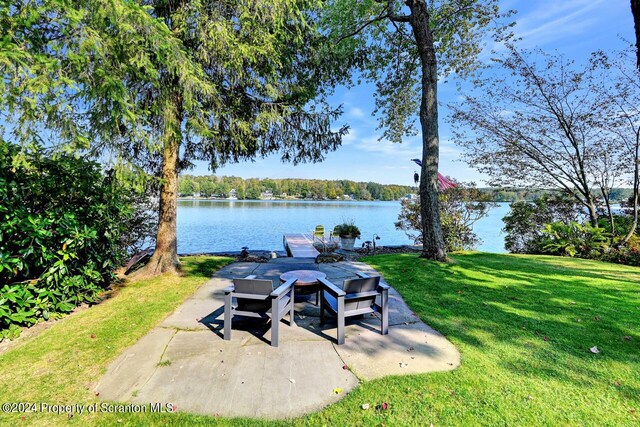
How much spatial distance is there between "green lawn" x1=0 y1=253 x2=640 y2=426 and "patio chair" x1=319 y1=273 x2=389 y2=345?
2.65ft

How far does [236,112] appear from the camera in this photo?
597 cm

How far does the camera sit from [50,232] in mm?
3576

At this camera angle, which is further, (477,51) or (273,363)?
(477,51)

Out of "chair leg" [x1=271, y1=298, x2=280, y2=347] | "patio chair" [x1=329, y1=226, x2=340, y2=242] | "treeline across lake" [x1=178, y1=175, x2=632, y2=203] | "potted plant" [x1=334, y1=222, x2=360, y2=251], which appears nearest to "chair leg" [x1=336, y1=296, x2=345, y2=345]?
"chair leg" [x1=271, y1=298, x2=280, y2=347]

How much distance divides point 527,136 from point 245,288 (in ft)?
39.1

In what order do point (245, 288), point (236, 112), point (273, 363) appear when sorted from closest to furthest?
point (273, 363), point (245, 288), point (236, 112)

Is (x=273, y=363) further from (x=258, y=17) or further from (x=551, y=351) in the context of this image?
(x=258, y=17)

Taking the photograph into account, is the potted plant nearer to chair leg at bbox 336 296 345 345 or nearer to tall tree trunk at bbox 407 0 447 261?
tall tree trunk at bbox 407 0 447 261

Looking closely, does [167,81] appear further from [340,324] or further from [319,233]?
[319,233]

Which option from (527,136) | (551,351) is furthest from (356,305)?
(527,136)

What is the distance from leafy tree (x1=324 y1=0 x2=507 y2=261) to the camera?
724cm

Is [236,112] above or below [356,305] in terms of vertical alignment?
above

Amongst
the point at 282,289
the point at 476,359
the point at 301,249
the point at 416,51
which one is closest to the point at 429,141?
the point at 416,51

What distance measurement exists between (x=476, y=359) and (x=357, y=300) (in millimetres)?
1388
